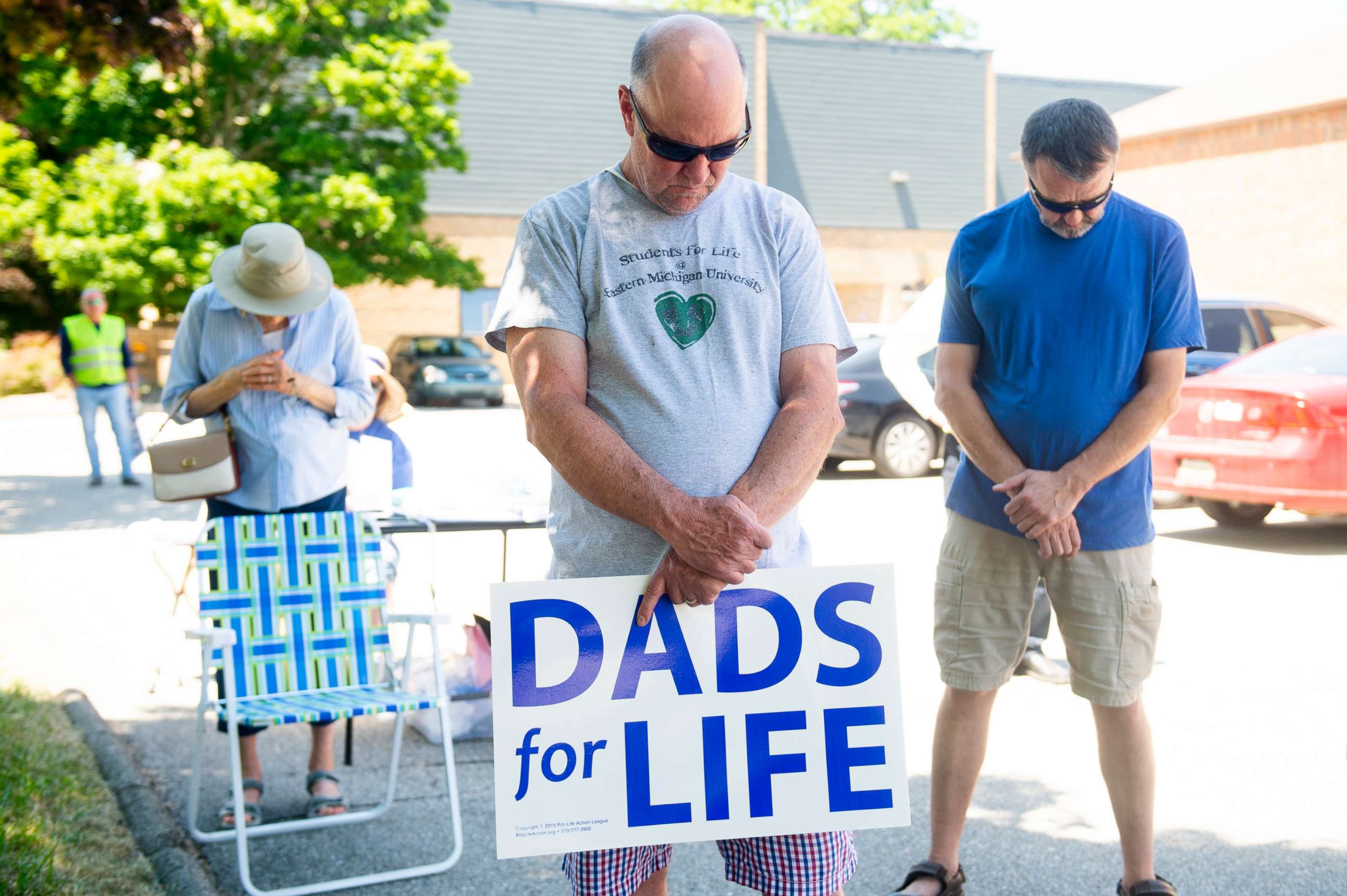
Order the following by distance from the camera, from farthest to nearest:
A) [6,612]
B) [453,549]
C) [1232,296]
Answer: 1. [1232,296]
2. [453,549]
3. [6,612]

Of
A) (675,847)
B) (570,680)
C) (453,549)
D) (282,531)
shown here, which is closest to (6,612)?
(453,549)

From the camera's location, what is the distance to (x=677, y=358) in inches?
95.0

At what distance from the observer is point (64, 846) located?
3.70 m

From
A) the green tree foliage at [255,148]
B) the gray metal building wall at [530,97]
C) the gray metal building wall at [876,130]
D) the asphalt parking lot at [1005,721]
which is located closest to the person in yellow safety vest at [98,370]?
the asphalt parking lot at [1005,721]

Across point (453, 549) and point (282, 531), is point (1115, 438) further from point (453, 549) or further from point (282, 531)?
point (453, 549)

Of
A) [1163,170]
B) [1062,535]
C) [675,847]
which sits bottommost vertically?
[675,847]

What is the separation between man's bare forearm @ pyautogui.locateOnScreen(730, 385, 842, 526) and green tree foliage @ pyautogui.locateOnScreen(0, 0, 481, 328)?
2357cm

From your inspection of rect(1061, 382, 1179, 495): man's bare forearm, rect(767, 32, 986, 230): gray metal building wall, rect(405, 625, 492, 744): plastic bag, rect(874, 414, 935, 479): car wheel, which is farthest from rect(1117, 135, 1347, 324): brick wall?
rect(1061, 382, 1179, 495): man's bare forearm

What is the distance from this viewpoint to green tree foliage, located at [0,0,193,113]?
14.2 ft

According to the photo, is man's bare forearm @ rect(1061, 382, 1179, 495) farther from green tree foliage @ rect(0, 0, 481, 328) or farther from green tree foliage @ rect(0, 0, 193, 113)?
green tree foliage @ rect(0, 0, 481, 328)

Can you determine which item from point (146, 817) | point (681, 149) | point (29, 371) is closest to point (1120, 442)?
point (681, 149)

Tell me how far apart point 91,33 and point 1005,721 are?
429 centimetres

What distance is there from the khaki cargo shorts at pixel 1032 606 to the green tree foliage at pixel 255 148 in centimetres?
2306

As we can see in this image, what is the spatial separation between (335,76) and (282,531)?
23.9 meters
